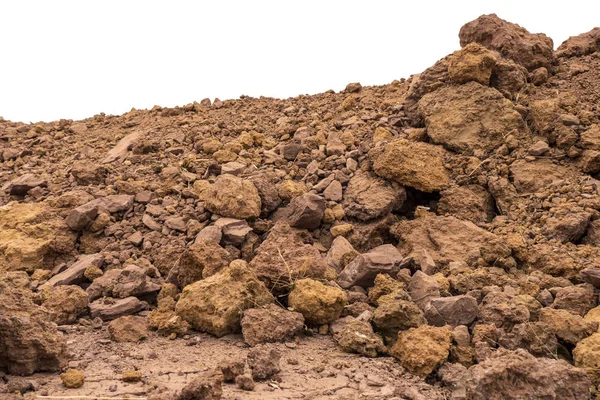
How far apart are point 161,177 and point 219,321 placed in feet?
9.09

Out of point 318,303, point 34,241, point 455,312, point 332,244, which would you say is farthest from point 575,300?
point 34,241

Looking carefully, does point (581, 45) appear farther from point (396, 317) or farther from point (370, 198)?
point (396, 317)

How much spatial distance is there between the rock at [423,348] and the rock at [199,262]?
165 centimetres

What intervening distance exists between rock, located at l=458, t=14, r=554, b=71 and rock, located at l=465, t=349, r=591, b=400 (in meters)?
5.15

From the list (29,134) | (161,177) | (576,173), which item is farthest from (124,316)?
(29,134)

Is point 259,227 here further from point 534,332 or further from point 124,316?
point 534,332

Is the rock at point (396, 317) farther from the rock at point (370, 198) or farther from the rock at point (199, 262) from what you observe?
the rock at point (370, 198)

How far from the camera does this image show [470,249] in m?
5.17

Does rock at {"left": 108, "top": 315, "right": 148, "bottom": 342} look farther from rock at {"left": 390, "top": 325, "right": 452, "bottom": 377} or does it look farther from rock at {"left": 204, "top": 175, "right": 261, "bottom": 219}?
rock at {"left": 390, "top": 325, "right": 452, "bottom": 377}

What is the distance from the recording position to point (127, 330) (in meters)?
4.23

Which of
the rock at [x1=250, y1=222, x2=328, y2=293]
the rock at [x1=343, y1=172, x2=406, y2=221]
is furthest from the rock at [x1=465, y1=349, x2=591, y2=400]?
the rock at [x1=343, y1=172, x2=406, y2=221]

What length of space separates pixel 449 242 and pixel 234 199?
2.08m

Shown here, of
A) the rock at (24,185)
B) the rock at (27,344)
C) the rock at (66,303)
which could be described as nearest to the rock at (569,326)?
the rock at (27,344)

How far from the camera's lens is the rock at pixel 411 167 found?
5820mm
